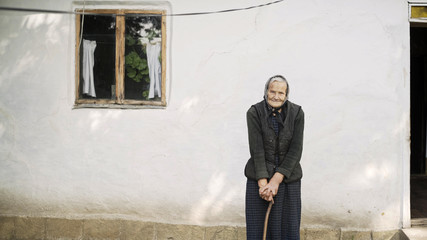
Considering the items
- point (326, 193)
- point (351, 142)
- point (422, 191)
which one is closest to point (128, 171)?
point (326, 193)

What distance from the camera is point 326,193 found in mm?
4461

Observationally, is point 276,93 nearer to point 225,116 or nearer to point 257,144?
point 257,144

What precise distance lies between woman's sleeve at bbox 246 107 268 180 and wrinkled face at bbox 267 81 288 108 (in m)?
0.17

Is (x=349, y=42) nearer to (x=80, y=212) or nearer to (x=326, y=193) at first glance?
(x=326, y=193)

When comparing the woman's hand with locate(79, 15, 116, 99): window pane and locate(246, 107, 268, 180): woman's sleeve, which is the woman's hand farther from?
locate(79, 15, 116, 99): window pane

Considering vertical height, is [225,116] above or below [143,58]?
below

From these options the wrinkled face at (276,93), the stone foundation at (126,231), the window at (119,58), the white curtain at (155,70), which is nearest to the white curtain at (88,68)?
the window at (119,58)

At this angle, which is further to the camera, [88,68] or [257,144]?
[88,68]

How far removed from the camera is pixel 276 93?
3.13 meters

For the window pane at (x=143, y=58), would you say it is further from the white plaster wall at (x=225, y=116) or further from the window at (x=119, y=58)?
the white plaster wall at (x=225, y=116)

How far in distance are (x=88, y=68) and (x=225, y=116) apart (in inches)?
70.5

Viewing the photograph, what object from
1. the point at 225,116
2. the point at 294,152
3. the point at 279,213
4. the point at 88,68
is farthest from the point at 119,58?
the point at 279,213

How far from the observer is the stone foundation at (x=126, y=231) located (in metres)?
4.48

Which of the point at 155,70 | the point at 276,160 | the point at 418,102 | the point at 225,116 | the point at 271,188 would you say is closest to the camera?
the point at 271,188
